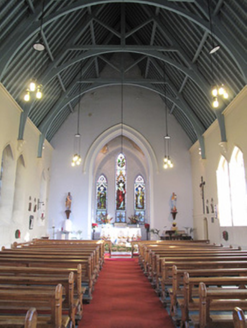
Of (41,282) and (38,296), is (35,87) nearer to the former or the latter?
(41,282)

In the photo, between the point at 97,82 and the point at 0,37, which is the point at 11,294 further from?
the point at 97,82

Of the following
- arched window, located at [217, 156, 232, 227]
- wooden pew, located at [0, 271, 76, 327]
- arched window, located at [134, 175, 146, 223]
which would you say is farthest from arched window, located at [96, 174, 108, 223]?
wooden pew, located at [0, 271, 76, 327]

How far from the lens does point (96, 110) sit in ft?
55.4

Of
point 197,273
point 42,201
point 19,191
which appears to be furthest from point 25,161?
point 197,273

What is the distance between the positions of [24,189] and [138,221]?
11.1 metres

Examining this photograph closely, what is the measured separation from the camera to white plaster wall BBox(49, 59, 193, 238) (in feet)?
52.1

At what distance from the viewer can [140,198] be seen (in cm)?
2202

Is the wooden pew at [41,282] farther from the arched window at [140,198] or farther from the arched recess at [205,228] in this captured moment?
the arched window at [140,198]

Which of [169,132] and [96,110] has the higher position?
[96,110]

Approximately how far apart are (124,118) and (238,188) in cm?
834

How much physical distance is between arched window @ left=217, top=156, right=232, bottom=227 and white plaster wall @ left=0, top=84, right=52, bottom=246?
7957 mm

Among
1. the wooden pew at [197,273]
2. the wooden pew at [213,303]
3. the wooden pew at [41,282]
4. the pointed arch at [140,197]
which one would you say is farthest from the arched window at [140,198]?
the wooden pew at [213,303]

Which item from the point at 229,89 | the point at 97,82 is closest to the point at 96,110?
the point at 97,82

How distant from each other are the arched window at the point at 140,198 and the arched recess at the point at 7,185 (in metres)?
12.3
